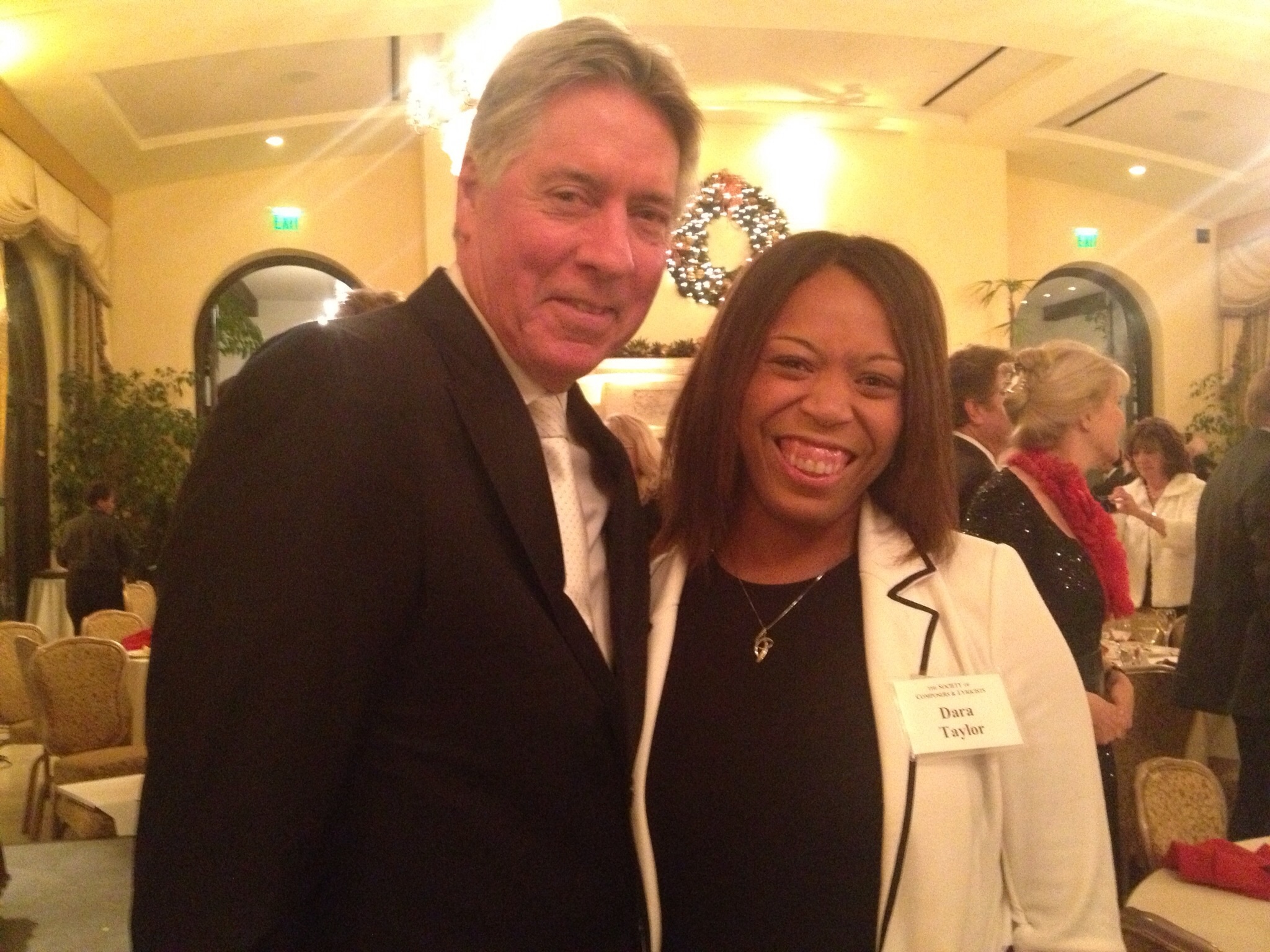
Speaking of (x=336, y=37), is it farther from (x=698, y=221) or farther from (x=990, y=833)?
(x=990, y=833)

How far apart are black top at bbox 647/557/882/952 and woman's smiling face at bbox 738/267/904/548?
0.57 ft

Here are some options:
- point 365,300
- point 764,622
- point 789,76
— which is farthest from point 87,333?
point 764,622

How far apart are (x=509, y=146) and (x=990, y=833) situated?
101 centimetres

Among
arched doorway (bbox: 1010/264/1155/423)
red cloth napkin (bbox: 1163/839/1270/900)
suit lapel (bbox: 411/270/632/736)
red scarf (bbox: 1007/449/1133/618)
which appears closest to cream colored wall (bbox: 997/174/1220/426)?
arched doorway (bbox: 1010/264/1155/423)

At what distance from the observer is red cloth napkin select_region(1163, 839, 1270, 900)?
Result: 2.32 metres

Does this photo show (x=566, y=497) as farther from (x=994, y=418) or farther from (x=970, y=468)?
(x=994, y=418)

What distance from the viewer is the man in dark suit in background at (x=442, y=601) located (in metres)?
1.01

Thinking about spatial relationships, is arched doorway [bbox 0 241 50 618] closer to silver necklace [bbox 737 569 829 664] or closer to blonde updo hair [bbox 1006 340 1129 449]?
blonde updo hair [bbox 1006 340 1129 449]

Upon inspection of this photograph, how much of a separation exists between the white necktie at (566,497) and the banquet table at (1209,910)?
5.17 ft

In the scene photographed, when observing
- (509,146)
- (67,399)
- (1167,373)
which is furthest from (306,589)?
(1167,373)

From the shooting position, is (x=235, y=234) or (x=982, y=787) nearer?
(x=982, y=787)

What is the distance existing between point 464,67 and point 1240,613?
4739mm

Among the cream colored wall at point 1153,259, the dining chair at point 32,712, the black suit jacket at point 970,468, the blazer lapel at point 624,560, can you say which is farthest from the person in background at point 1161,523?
the cream colored wall at point 1153,259

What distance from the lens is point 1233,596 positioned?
3641 millimetres
